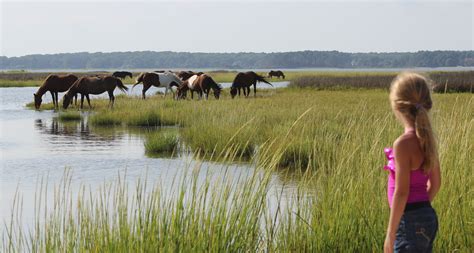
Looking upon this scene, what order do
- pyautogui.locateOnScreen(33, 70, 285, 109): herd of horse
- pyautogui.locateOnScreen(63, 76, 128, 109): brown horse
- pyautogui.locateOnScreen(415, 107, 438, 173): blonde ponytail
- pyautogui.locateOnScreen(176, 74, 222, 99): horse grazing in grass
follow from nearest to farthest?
pyautogui.locateOnScreen(415, 107, 438, 173): blonde ponytail → pyautogui.locateOnScreen(63, 76, 128, 109): brown horse → pyautogui.locateOnScreen(33, 70, 285, 109): herd of horse → pyautogui.locateOnScreen(176, 74, 222, 99): horse grazing in grass

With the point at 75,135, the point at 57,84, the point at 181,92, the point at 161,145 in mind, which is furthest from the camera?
the point at 181,92

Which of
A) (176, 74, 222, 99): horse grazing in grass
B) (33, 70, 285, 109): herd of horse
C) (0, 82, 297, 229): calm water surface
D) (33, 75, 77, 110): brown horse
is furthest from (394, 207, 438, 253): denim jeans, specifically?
(33, 75, 77, 110): brown horse

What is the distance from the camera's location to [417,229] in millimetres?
4188

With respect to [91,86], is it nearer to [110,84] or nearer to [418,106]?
[110,84]

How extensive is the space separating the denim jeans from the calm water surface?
129 inches

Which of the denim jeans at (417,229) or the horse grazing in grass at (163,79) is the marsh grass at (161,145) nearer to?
the denim jeans at (417,229)

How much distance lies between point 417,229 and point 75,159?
10260mm

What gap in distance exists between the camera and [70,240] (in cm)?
541

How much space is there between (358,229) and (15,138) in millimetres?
13202

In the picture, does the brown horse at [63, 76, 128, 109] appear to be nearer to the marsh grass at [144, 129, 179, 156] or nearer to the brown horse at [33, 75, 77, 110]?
the brown horse at [33, 75, 77, 110]

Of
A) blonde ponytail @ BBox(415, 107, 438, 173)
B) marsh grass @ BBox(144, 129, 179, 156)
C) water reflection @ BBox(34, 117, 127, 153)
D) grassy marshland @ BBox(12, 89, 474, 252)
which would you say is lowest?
water reflection @ BBox(34, 117, 127, 153)

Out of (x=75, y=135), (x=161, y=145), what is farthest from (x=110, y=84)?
(x=161, y=145)

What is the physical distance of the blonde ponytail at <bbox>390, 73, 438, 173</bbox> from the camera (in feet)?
13.5

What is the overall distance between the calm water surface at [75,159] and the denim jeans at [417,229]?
10.8 feet
